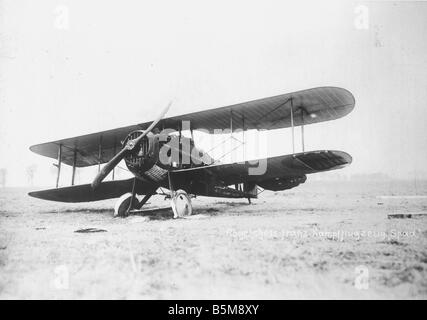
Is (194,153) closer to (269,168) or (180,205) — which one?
(180,205)

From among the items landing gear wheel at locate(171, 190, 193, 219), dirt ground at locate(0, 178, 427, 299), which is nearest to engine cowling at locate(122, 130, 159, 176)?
landing gear wheel at locate(171, 190, 193, 219)

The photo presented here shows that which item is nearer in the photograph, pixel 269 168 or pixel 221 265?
pixel 221 265

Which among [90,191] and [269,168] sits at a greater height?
[269,168]

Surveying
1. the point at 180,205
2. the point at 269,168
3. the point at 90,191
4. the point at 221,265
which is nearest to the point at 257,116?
the point at 269,168

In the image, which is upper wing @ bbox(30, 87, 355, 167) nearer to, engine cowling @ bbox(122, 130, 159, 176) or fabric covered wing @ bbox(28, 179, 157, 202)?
engine cowling @ bbox(122, 130, 159, 176)

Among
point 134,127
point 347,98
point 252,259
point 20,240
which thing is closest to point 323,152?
point 347,98

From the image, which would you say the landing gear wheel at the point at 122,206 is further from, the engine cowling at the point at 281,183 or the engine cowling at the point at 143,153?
the engine cowling at the point at 281,183
